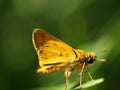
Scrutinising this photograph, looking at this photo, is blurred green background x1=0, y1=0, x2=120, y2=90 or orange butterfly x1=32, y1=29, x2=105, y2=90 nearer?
orange butterfly x1=32, y1=29, x2=105, y2=90

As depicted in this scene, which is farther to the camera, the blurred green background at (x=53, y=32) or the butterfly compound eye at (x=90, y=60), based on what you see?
the blurred green background at (x=53, y=32)

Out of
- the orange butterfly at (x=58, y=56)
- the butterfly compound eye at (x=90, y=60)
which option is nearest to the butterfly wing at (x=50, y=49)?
the orange butterfly at (x=58, y=56)

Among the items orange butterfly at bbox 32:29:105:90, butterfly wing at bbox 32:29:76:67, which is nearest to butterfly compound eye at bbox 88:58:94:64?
orange butterfly at bbox 32:29:105:90

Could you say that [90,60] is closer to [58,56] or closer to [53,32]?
[58,56]

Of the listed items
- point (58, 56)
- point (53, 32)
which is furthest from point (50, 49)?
point (53, 32)

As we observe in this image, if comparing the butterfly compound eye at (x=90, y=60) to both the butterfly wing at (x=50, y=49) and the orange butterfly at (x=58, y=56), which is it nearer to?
the orange butterfly at (x=58, y=56)

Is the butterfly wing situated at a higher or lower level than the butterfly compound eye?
higher

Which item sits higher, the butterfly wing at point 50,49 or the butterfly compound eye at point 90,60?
the butterfly wing at point 50,49

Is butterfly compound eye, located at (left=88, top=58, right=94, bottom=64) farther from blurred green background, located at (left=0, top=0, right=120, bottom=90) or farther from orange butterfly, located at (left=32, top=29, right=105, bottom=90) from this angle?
blurred green background, located at (left=0, top=0, right=120, bottom=90)

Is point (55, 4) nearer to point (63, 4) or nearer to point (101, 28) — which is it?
point (63, 4)
